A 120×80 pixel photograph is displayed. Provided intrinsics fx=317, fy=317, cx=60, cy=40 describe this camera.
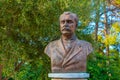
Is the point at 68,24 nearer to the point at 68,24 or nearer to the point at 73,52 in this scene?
the point at 68,24

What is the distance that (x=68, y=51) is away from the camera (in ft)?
15.7

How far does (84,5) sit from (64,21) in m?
2.74

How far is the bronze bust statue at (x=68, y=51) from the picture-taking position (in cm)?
472

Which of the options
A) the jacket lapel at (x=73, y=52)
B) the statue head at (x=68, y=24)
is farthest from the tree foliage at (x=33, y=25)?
the jacket lapel at (x=73, y=52)

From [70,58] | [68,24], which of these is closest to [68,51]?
[70,58]

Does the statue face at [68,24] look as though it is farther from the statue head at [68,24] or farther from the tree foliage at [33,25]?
the tree foliage at [33,25]

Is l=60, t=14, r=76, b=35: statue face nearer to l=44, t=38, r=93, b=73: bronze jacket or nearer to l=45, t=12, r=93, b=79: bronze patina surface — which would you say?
l=45, t=12, r=93, b=79: bronze patina surface

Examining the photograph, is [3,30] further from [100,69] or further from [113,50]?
[113,50]

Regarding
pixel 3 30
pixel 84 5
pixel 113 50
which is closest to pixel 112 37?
pixel 113 50

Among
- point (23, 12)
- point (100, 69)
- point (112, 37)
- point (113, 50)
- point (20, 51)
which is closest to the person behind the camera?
point (23, 12)

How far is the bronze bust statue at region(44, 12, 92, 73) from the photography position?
4723mm

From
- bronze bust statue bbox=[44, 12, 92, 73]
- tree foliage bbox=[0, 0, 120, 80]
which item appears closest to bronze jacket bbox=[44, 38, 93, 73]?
bronze bust statue bbox=[44, 12, 92, 73]

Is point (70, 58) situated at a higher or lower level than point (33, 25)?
lower

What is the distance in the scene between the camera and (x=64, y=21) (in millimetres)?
4820
